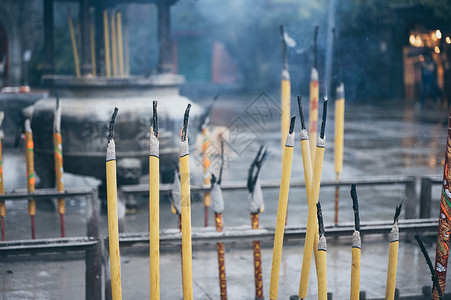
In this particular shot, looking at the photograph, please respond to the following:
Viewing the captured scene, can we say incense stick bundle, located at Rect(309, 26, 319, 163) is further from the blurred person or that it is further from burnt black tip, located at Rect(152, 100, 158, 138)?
the blurred person

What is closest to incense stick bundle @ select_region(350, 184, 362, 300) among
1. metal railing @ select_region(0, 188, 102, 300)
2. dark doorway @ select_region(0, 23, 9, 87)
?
metal railing @ select_region(0, 188, 102, 300)

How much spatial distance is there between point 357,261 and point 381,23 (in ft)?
54.8

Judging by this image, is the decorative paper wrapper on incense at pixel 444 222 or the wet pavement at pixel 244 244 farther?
the wet pavement at pixel 244 244

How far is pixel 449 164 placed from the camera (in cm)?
200

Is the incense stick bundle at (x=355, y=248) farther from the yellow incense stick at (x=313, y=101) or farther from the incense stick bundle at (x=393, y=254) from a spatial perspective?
the yellow incense stick at (x=313, y=101)

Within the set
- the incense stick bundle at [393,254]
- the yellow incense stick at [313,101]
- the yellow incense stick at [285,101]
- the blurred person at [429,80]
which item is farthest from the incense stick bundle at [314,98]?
the blurred person at [429,80]

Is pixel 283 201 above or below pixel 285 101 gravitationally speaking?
below

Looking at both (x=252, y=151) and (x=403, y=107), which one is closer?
(x=252, y=151)

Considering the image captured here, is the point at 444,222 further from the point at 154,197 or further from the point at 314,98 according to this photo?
the point at 314,98

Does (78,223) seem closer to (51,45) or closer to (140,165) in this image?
(140,165)

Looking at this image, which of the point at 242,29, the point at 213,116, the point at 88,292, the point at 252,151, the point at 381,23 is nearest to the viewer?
the point at 88,292

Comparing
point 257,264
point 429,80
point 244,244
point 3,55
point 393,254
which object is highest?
point 3,55

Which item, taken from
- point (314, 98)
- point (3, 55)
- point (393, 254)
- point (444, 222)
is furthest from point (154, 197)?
point (3, 55)

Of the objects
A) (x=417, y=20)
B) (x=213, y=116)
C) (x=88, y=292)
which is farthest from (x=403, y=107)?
(x=88, y=292)
